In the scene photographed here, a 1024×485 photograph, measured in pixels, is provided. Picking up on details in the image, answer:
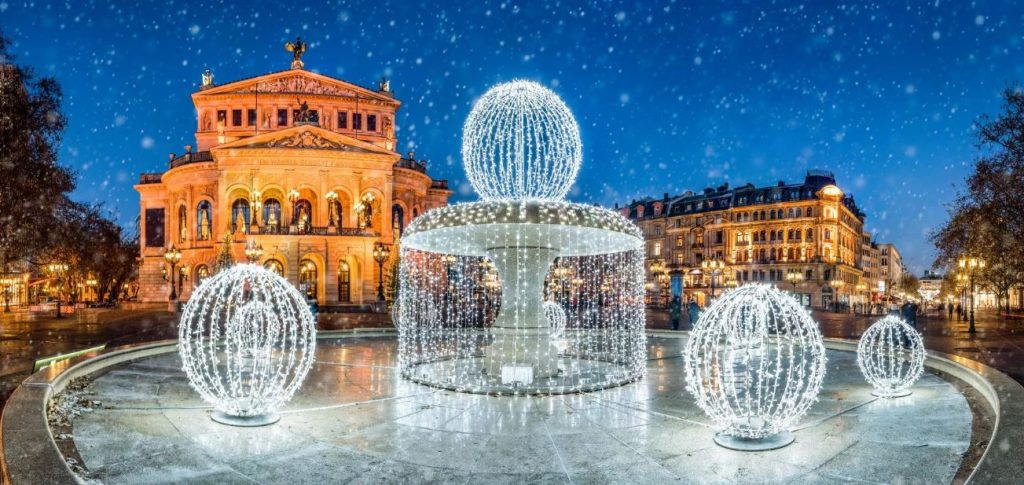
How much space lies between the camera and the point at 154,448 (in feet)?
24.4

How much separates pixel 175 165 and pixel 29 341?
138 feet

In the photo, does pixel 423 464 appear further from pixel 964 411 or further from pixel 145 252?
pixel 145 252

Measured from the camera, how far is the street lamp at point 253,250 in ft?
153

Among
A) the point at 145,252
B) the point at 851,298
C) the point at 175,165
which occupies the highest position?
the point at 175,165

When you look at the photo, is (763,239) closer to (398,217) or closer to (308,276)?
(398,217)

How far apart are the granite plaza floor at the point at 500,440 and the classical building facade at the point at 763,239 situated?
75.5m

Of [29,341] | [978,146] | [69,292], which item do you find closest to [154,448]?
[29,341]

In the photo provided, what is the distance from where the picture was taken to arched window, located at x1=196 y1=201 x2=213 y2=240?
59438 mm

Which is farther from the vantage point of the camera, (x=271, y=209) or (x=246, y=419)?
(x=271, y=209)

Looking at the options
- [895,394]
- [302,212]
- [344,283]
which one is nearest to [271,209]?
[302,212]

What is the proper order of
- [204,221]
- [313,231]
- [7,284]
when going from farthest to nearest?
[204,221] → [313,231] → [7,284]

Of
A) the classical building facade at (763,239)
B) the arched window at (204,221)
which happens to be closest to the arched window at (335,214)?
the arched window at (204,221)

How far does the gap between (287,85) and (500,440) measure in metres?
61.0

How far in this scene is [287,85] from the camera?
63.2m
